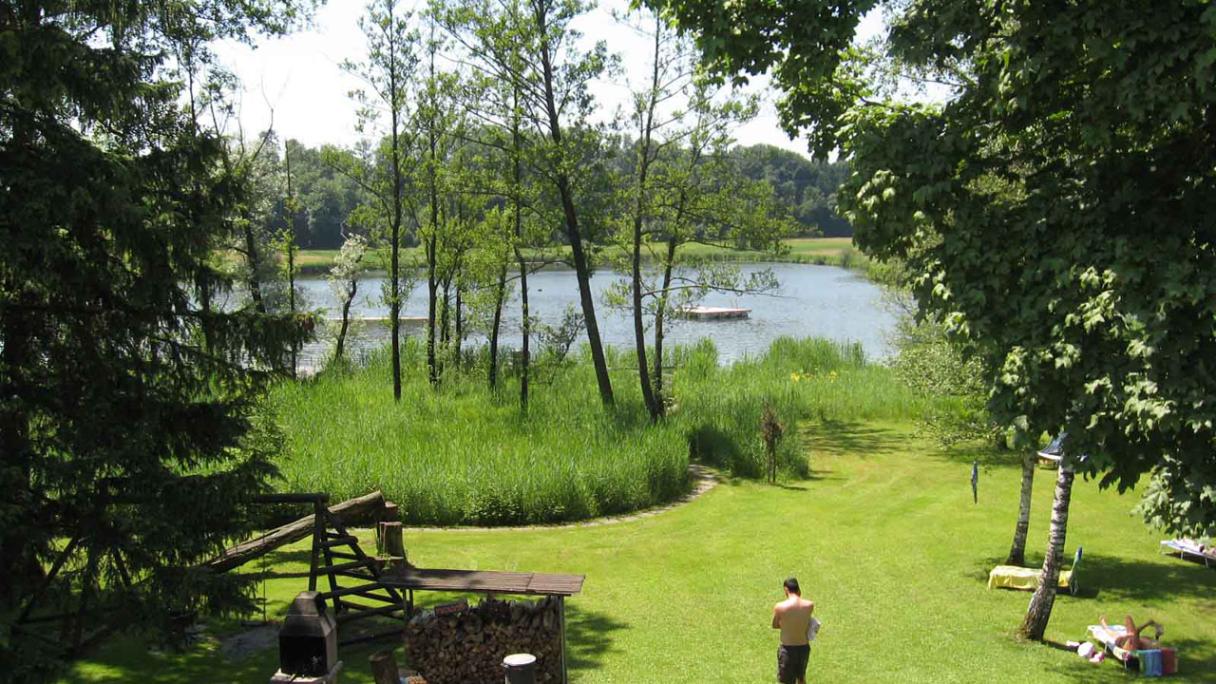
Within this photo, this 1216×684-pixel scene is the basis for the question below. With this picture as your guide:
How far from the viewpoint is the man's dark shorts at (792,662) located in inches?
364

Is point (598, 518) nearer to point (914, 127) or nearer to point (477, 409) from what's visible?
point (477, 409)

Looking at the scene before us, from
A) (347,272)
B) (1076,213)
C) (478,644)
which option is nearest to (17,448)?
(478,644)

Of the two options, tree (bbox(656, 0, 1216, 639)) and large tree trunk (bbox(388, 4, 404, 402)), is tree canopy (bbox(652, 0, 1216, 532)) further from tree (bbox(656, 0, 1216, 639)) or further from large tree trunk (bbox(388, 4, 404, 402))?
large tree trunk (bbox(388, 4, 404, 402))

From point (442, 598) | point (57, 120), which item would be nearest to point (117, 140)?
point (57, 120)

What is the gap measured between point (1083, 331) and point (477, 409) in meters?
17.9

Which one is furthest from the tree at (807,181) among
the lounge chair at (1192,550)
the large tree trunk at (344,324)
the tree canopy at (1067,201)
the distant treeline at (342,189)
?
the tree canopy at (1067,201)

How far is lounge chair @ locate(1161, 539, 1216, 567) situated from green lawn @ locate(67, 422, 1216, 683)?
0.23 meters

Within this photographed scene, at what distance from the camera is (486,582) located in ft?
31.8

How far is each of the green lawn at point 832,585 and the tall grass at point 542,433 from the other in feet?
2.89

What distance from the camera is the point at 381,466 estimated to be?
16.7 meters

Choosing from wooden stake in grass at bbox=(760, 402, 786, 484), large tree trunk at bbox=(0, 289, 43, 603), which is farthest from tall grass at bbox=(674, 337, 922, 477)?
large tree trunk at bbox=(0, 289, 43, 603)

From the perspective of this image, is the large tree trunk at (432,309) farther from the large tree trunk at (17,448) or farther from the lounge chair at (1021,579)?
the large tree trunk at (17,448)

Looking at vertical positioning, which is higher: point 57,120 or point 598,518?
point 57,120

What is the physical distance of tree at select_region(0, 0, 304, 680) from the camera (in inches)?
306
